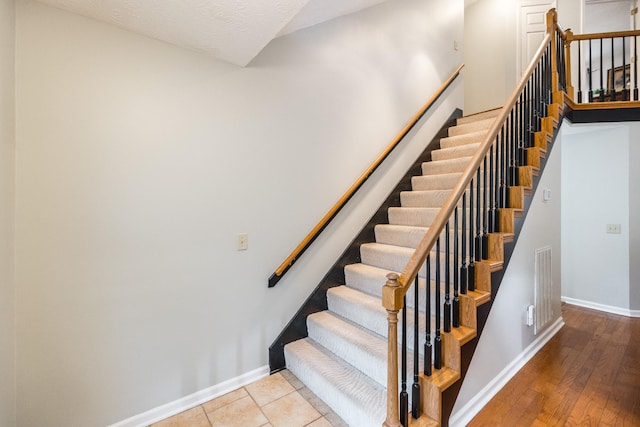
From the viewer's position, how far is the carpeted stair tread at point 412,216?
2602 millimetres

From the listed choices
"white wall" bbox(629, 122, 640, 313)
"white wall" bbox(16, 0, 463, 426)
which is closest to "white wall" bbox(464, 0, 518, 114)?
"white wall" bbox(629, 122, 640, 313)

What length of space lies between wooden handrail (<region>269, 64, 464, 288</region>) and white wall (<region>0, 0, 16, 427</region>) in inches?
53.5

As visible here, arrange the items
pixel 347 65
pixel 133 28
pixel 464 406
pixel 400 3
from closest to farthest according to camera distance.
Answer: pixel 133 28, pixel 464 406, pixel 347 65, pixel 400 3

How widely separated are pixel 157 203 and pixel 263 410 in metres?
1.42

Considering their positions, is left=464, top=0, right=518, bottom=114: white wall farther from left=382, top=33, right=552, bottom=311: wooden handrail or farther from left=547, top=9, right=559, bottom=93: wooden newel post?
left=382, top=33, right=552, bottom=311: wooden handrail

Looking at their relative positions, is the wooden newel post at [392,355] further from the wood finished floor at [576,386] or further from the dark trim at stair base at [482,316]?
the wood finished floor at [576,386]

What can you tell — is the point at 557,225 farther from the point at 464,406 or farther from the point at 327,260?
the point at 327,260

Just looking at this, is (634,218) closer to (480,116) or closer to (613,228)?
(613,228)

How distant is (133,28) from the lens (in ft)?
5.37

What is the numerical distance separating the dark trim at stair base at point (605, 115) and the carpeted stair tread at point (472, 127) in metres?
0.76

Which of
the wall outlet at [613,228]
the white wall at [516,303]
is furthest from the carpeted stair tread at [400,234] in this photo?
the wall outlet at [613,228]

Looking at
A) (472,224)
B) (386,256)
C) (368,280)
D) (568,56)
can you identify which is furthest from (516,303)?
(568,56)

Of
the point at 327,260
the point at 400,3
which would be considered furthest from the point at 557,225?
the point at 400,3

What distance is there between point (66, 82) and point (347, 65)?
2.08 m
